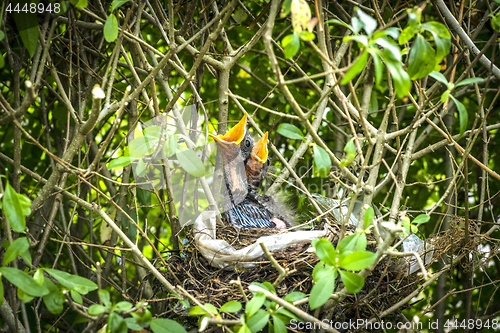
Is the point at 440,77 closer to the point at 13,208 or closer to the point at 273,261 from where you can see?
the point at 273,261

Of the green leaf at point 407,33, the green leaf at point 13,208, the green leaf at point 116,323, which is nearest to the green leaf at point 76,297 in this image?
the green leaf at point 116,323

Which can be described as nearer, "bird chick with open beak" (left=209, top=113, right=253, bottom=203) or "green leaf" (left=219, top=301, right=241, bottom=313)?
"green leaf" (left=219, top=301, right=241, bottom=313)

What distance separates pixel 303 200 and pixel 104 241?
1.08 meters

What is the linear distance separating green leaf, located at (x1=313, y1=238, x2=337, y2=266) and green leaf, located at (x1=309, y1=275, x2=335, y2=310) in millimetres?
40

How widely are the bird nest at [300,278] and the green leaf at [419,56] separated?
0.69m

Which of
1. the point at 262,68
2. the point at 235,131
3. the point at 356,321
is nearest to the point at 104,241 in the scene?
the point at 235,131

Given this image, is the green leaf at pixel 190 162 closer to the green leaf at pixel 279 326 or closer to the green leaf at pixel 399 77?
the green leaf at pixel 279 326

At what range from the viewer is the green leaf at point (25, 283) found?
97cm

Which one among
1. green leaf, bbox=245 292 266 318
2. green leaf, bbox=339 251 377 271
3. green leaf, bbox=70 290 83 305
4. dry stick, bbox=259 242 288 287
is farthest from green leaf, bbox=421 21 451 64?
green leaf, bbox=70 290 83 305

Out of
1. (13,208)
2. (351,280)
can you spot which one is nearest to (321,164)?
(351,280)

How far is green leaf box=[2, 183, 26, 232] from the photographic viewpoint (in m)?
0.95

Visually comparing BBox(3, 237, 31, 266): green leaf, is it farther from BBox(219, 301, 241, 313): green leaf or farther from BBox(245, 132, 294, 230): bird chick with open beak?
BBox(245, 132, 294, 230): bird chick with open beak

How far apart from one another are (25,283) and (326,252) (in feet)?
2.47

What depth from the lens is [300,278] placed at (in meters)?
1.40
